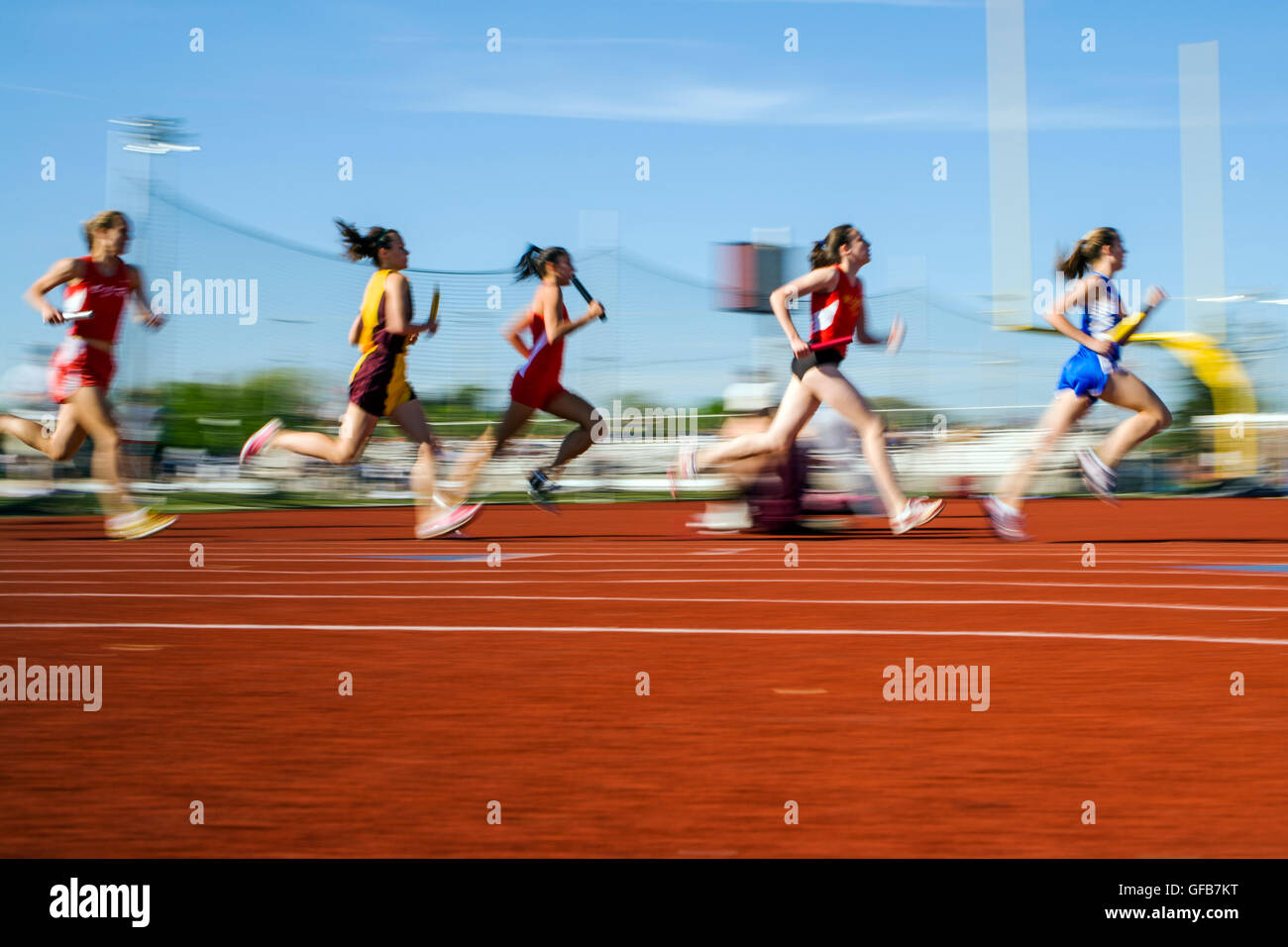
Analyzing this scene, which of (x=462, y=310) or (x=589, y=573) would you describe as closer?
(x=589, y=573)

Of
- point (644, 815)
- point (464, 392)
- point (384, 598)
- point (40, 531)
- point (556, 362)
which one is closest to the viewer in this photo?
point (644, 815)

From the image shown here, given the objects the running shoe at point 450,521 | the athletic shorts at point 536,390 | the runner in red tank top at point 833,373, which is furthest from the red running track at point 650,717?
the athletic shorts at point 536,390

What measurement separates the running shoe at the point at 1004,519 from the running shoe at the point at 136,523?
579 cm

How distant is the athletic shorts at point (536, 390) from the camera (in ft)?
33.7

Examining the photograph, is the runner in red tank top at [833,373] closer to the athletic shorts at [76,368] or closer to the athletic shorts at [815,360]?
the athletic shorts at [815,360]

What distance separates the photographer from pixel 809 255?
32.0 feet

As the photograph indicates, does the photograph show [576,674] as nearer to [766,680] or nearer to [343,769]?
[766,680]

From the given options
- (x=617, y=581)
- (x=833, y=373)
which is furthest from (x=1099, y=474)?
(x=617, y=581)

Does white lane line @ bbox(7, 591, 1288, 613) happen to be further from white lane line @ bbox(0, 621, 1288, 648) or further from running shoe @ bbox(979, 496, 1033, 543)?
running shoe @ bbox(979, 496, 1033, 543)

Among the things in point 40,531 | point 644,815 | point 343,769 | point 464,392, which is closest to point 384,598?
point 343,769

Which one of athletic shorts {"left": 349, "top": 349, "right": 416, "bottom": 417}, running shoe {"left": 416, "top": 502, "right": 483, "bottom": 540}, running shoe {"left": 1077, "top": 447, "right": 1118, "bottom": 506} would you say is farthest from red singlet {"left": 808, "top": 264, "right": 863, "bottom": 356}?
athletic shorts {"left": 349, "top": 349, "right": 416, "bottom": 417}

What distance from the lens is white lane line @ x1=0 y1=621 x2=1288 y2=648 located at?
4.85 m

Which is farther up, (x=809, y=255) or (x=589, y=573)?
(x=809, y=255)
